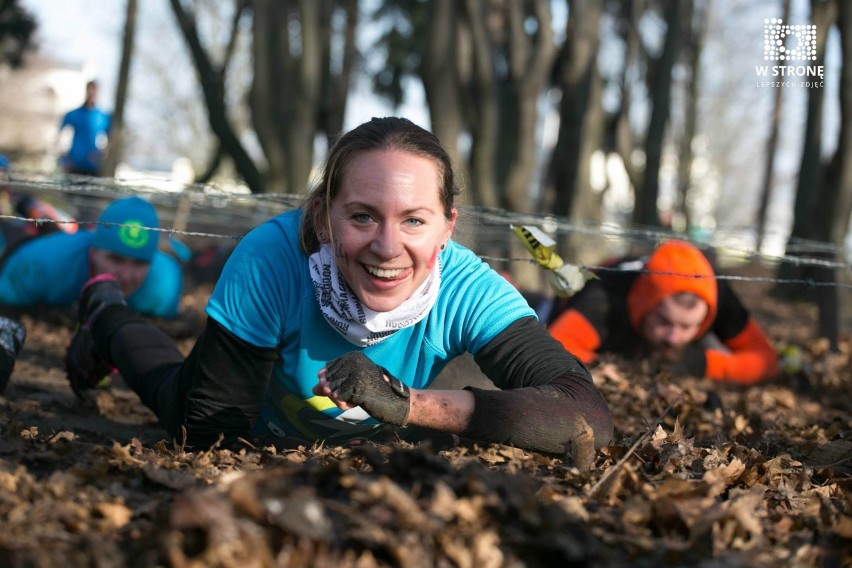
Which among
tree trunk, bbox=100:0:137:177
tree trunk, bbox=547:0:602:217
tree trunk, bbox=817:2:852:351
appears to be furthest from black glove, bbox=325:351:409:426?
tree trunk, bbox=100:0:137:177

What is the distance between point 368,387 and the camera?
2828 mm

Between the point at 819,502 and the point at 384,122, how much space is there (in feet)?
5.96

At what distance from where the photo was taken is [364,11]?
799 inches

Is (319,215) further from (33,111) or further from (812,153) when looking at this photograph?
(33,111)

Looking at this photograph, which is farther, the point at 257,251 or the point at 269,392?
the point at 269,392

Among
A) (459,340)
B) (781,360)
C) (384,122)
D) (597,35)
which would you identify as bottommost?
(781,360)

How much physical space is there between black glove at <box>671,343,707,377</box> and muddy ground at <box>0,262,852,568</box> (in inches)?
98.9

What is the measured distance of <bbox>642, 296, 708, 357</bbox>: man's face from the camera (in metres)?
6.19

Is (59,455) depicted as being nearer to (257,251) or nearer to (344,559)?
(257,251)

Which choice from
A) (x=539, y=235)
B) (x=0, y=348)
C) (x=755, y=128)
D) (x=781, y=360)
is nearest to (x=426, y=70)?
(x=781, y=360)

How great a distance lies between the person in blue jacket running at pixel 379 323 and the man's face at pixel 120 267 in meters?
2.93

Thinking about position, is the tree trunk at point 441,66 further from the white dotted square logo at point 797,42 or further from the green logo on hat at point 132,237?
the green logo on hat at point 132,237

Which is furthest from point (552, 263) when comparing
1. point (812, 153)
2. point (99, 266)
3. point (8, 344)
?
point (812, 153)

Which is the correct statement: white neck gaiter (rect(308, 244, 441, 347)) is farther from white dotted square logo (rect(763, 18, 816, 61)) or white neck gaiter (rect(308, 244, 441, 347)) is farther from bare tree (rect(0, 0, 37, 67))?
bare tree (rect(0, 0, 37, 67))
